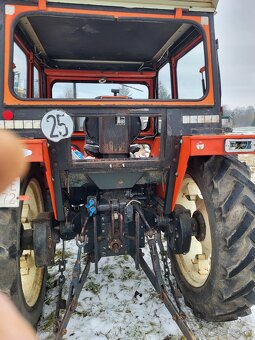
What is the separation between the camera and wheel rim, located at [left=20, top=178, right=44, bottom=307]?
2.84 m

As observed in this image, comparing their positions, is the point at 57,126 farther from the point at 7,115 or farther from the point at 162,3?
the point at 162,3

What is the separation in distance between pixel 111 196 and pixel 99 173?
437 mm

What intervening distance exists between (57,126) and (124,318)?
73.9 inches

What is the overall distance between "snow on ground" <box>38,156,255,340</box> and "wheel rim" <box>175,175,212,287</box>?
1.11ft

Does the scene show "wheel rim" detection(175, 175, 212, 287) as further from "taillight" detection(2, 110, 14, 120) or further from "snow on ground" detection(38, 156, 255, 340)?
"taillight" detection(2, 110, 14, 120)

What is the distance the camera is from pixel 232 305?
96.8 inches

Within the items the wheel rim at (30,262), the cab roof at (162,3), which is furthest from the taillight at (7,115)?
the cab roof at (162,3)

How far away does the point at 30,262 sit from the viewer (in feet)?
9.88

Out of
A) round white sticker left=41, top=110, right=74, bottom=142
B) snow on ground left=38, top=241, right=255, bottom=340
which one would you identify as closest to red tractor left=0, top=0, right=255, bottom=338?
round white sticker left=41, top=110, right=74, bottom=142

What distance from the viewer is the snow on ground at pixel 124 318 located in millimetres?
2732

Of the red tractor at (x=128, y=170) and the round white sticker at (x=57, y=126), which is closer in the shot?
the round white sticker at (x=57, y=126)

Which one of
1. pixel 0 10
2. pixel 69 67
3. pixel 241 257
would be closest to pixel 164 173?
pixel 241 257

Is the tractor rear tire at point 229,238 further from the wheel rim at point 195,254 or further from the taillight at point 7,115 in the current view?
the taillight at point 7,115

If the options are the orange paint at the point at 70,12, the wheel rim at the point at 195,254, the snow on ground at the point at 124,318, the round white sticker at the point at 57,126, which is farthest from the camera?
the wheel rim at the point at 195,254
